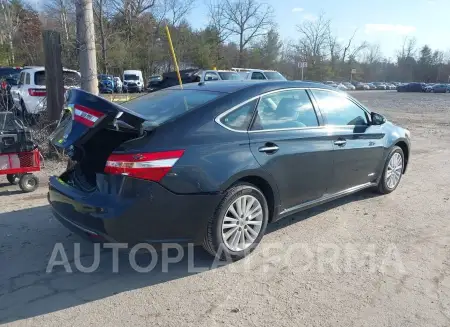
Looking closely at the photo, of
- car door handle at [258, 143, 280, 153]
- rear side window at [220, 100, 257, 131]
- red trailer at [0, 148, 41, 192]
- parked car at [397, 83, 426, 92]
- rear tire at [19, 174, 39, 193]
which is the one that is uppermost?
parked car at [397, 83, 426, 92]

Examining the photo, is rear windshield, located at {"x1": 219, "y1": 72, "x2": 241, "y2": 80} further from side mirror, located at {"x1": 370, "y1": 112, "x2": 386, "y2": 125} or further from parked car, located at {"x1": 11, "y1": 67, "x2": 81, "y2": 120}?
side mirror, located at {"x1": 370, "y1": 112, "x2": 386, "y2": 125}

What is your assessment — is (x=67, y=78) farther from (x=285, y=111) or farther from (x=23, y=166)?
(x=285, y=111)

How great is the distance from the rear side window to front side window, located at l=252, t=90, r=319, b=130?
0.09 meters

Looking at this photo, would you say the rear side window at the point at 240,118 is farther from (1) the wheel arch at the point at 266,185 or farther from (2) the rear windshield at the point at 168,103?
(1) the wheel arch at the point at 266,185

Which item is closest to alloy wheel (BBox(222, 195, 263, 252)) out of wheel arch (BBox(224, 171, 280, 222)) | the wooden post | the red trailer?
wheel arch (BBox(224, 171, 280, 222))

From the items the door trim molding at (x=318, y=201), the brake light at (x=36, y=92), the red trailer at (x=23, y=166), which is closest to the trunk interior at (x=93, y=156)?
the door trim molding at (x=318, y=201)

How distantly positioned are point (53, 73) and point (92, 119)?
17.0 ft

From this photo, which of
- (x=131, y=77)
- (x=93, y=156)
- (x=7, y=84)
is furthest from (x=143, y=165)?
(x=131, y=77)

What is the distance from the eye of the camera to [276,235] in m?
4.22

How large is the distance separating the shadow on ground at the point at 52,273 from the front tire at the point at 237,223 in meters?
0.25

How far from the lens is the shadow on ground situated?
297cm

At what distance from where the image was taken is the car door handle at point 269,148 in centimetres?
364

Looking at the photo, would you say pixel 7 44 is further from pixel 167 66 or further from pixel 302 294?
pixel 302 294

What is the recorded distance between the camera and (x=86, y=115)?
3.12 metres
